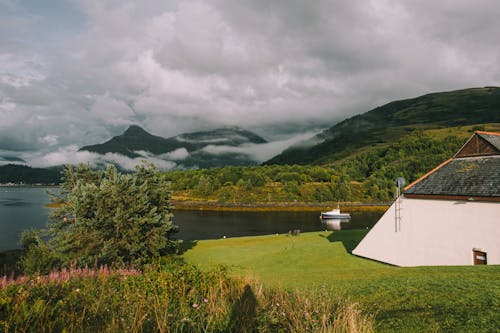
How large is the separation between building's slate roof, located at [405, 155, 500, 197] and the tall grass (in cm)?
1562

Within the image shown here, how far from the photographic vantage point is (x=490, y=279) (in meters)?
10.3

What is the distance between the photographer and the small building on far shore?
1700 cm

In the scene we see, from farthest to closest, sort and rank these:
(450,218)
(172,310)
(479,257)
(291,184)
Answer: (291,184)
(450,218)
(479,257)
(172,310)

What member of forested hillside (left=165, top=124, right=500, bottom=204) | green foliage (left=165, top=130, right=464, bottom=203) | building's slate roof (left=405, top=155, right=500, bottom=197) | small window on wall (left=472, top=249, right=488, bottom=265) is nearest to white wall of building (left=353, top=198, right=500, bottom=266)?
small window on wall (left=472, top=249, right=488, bottom=265)

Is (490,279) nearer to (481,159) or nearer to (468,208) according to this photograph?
(468,208)

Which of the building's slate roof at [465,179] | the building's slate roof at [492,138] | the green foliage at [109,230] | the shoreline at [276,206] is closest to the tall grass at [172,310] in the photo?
the building's slate roof at [465,179]

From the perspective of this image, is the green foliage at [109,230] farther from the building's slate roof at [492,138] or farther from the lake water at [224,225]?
the lake water at [224,225]

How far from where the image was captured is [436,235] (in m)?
19.4

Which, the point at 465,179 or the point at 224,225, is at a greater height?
the point at 465,179

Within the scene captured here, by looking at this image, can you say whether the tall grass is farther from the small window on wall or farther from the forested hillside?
the forested hillside

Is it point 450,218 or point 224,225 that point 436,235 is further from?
point 224,225

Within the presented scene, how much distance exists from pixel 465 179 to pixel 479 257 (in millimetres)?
4821

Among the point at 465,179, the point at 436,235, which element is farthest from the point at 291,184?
the point at 465,179

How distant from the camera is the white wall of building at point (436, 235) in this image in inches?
664
